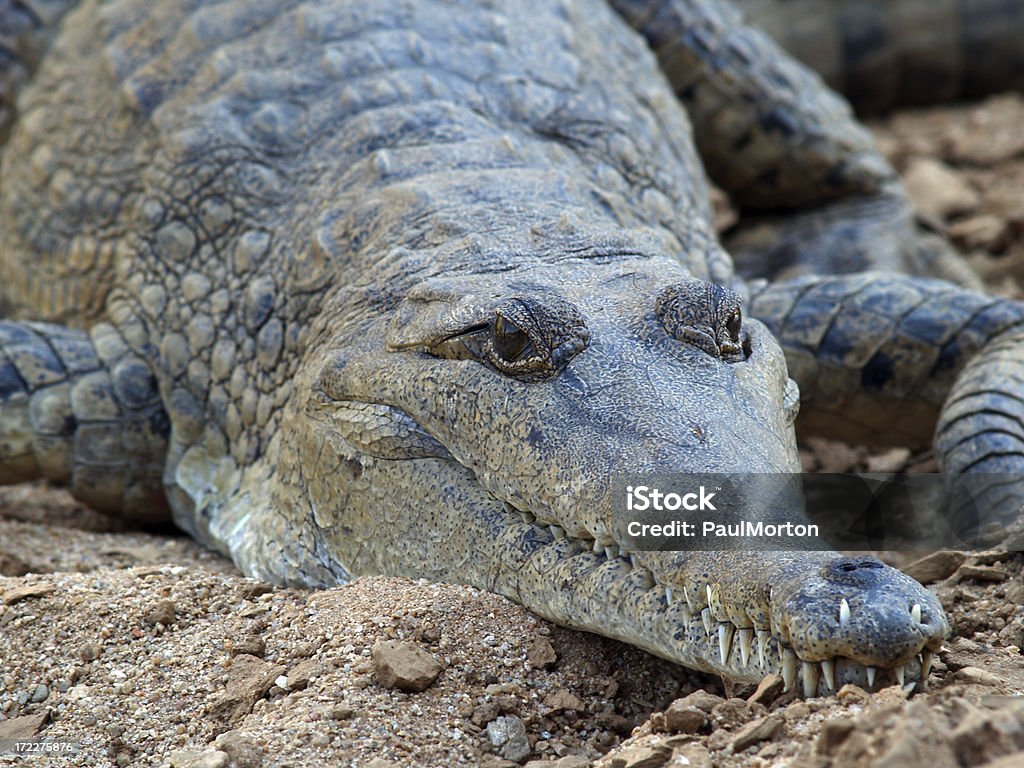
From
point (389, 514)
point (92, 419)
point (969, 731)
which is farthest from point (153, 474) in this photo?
point (969, 731)

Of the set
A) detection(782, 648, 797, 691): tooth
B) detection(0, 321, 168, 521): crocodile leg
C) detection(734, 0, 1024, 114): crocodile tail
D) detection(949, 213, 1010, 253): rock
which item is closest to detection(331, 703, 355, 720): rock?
detection(782, 648, 797, 691): tooth

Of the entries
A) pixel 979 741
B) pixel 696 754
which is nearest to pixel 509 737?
pixel 696 754

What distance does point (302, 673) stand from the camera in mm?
2674

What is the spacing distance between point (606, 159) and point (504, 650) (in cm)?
209

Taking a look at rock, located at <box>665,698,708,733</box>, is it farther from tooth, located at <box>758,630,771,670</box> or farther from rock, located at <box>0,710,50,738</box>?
rock, located at <box>0,710,50,738</box>

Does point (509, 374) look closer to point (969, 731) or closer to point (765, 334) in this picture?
point (765, 334)

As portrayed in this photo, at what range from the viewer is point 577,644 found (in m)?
2.76

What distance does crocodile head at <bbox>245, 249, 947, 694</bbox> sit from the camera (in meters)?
2.24

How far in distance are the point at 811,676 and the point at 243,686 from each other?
1.19 meters

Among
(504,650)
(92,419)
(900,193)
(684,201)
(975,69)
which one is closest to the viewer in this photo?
(504,650)

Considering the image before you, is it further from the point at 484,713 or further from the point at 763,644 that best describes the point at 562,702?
the point at 763,644

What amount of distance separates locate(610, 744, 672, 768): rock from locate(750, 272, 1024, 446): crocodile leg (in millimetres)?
2151

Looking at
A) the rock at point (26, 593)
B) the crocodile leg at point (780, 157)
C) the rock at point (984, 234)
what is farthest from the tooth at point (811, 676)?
the rock at point (984, 234)

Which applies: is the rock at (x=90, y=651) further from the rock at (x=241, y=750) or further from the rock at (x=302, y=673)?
the rock at (x=241, y=750)
